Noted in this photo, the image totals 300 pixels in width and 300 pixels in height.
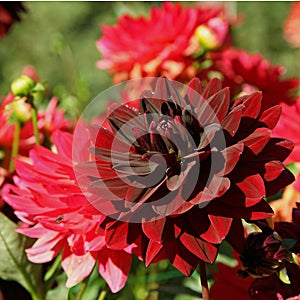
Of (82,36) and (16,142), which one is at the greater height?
(16,142)

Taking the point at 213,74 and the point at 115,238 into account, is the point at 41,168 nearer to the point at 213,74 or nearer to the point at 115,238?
the point at 115,238

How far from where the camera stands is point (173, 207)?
1.21 ft

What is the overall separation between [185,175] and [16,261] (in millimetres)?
206

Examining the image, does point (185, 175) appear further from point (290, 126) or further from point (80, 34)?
point (80, 34)

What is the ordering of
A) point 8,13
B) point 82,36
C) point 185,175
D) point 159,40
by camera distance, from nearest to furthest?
point 185,175
point 8,13
point 159,40
point 82,36

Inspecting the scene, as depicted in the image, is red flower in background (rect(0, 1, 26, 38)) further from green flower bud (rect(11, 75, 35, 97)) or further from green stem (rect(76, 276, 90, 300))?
green stem (rect(76, 276, 90, 300))

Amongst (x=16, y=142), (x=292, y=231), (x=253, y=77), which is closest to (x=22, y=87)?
(x=16, y=142)

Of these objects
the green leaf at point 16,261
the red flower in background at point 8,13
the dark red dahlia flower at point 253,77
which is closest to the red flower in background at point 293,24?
the dark red dahlia flower at point 253,77

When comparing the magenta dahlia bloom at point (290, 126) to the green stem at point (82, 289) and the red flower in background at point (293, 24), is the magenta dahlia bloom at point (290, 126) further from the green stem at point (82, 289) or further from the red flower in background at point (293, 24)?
the red flower in background at point (293, 24)

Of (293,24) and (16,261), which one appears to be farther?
(293,24)

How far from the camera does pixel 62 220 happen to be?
434 millimetres

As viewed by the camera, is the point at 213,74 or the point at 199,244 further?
the point at 213,74

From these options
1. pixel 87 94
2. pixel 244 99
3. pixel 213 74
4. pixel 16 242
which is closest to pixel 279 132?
pixel 244 99

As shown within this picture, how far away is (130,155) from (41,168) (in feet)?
0.36
